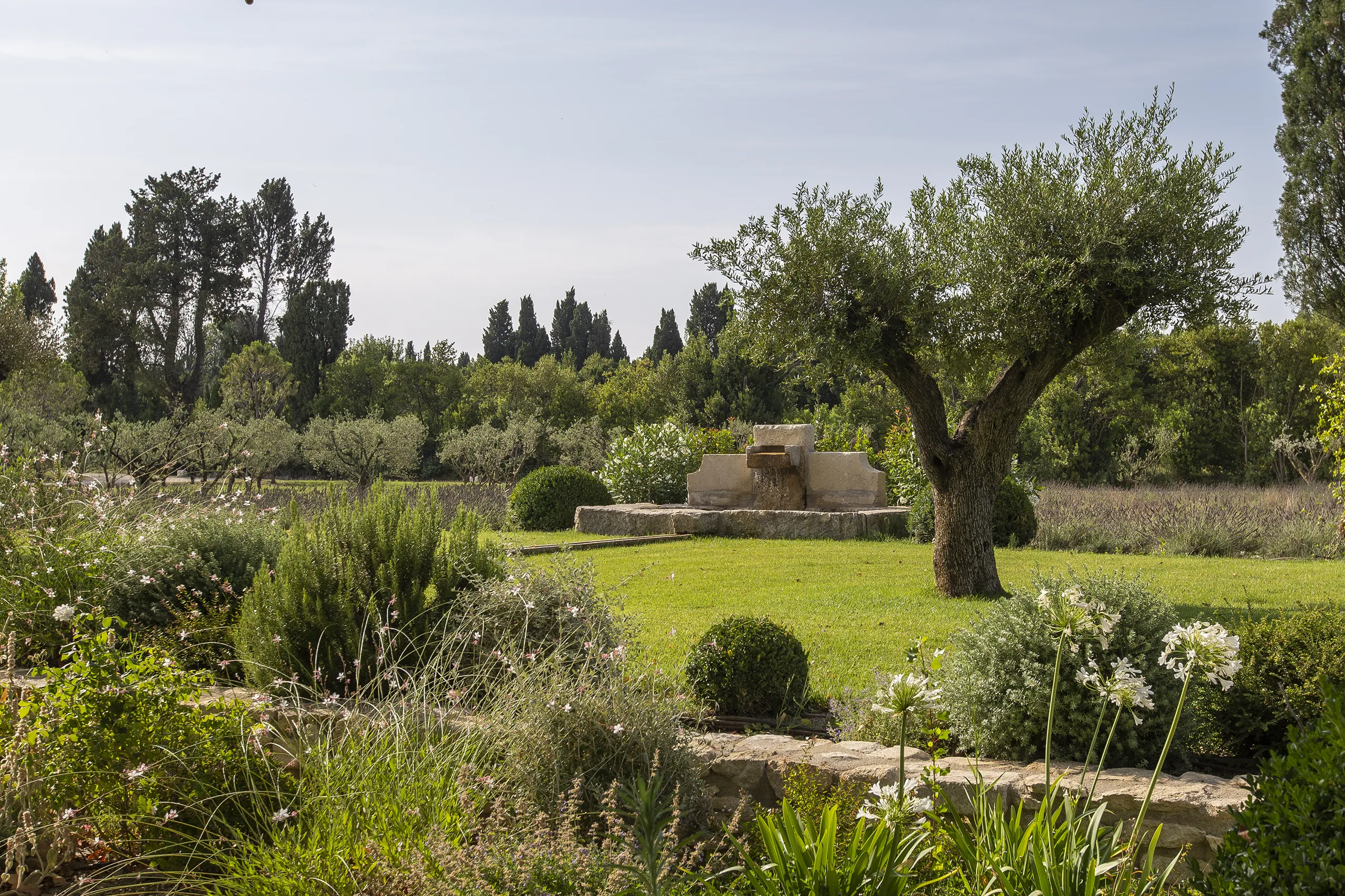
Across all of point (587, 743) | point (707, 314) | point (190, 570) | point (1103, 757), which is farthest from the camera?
point (707, 314)

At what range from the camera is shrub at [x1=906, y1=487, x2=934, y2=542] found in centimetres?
1163

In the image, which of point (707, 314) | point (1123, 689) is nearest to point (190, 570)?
point (1123, 689)

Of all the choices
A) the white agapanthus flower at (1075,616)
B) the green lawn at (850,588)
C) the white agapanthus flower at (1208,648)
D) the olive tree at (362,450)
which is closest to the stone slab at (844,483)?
the green lawn at (850,588)

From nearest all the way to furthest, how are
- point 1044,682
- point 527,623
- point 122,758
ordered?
point 122,758, point 1044,682, point 527,623

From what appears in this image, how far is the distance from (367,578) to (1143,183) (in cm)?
606

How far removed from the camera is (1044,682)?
3.24 meters

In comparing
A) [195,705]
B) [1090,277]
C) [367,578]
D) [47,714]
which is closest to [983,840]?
[195,705]

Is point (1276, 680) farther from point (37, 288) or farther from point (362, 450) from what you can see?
point (37, 288)

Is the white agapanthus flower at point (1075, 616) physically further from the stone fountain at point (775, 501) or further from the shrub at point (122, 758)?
the stone fountain at point (775, 501)

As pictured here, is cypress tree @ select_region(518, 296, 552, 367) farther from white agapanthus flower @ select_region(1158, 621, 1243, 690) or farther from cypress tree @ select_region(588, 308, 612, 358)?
white agapanthus flower @ select_region(1158, 621, 1243, 690)

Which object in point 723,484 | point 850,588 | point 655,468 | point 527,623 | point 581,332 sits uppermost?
point 581,332

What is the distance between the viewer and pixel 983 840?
87.3 inches

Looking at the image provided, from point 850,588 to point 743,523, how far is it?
497 centimetres

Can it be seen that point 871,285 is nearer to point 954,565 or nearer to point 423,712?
point 954,565
